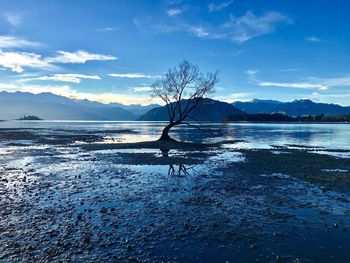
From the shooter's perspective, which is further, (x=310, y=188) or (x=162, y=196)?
(x=310, y=188)

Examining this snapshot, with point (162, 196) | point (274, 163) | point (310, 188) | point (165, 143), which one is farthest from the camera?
point (165, 143)

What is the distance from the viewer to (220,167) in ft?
102

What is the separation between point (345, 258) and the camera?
10656mm

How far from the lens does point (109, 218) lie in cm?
1469

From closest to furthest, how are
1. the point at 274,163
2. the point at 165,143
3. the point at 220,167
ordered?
1. the point at 220,167
2. the point at 274,163
3. the point at 165,143

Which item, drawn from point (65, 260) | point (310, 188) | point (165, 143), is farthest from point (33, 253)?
point (165, 143)

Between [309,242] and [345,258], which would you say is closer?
[345,258]

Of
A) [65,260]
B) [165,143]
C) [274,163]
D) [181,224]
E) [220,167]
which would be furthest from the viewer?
[165,143]

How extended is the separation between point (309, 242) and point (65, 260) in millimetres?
8973

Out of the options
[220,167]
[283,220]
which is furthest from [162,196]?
[220,167]

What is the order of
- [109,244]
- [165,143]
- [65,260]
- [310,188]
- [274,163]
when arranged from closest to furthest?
1. [65,260]
2. [109,244]
3. [310,188]
4. [274,163]
5. [165,143]

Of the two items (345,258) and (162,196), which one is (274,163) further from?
(345,258)

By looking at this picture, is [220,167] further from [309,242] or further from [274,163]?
[309,242]

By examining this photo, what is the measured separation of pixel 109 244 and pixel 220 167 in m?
20.8
